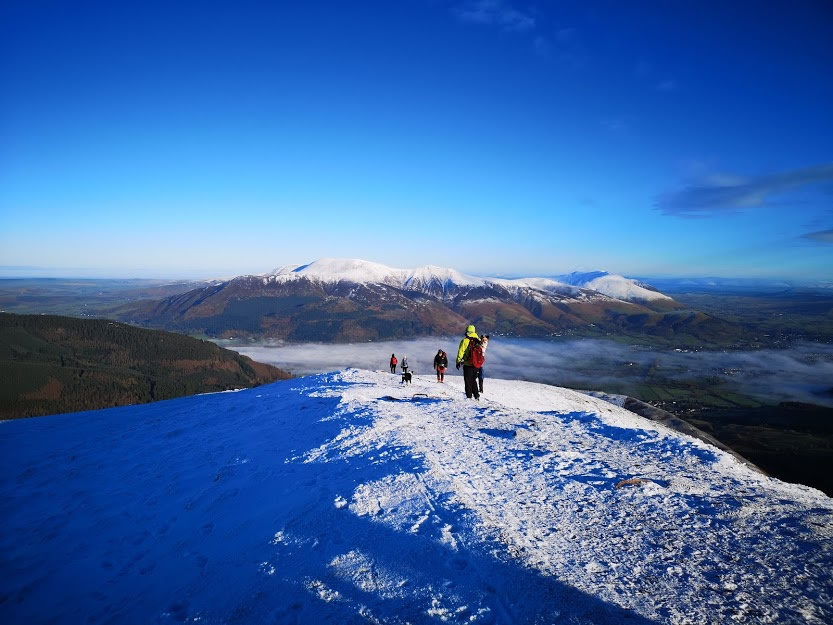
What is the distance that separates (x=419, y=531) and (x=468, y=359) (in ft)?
36.6

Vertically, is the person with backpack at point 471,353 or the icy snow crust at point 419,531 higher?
the person with backpack at point 471,353

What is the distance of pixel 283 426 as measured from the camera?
16281mm

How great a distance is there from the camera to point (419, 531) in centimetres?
767

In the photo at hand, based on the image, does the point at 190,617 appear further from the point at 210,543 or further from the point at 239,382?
the point at 239,382

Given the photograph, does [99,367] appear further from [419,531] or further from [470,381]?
[419,531]

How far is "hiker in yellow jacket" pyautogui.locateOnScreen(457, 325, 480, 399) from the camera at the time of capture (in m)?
17.8

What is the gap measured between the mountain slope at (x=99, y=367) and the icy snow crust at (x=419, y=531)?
129 m

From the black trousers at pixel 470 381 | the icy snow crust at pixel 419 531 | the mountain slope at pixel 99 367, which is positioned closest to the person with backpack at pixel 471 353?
the black trousers at pixel 470 381

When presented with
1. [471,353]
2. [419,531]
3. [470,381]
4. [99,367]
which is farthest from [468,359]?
[99,367]

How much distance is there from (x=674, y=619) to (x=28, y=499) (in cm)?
1783

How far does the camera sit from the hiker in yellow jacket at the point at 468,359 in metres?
17.8

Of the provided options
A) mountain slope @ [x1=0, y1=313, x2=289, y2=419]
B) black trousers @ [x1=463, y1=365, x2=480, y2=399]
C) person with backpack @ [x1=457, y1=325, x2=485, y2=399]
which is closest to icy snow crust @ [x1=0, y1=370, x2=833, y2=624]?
person with backpack @ [x1=457, y1=325, x2=485, y2=399]

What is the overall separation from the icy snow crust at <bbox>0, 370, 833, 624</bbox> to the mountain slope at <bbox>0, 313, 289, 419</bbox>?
12925cm

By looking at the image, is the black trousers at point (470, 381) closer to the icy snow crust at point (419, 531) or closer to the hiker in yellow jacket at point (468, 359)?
the hiker in yellow jacket at point (468, 359)
